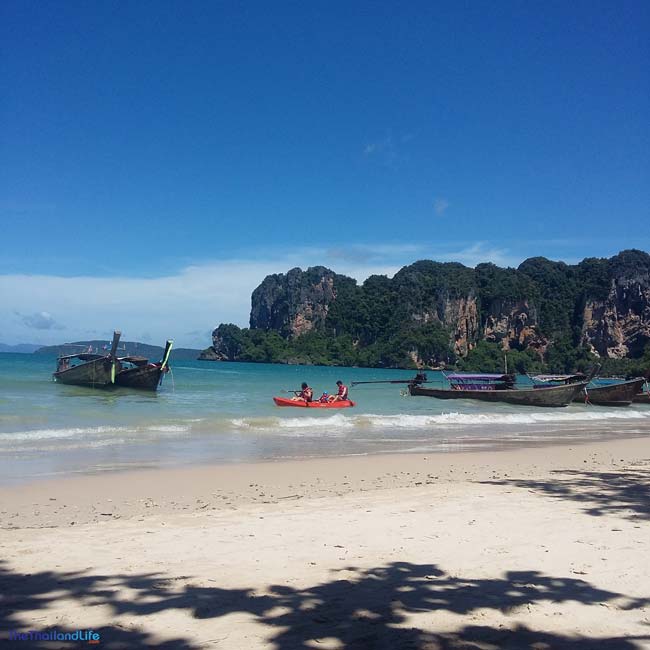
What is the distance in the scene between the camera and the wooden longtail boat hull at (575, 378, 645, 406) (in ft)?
114

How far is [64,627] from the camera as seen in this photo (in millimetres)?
3686

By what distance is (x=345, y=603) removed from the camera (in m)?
4.12

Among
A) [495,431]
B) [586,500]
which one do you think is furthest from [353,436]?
[586,500]

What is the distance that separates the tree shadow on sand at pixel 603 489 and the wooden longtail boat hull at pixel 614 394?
2640 centimetres

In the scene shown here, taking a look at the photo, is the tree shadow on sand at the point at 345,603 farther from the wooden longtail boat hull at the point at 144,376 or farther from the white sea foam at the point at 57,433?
the wooden longtail boat hull at the point at 144,376

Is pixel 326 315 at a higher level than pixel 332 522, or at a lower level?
higher

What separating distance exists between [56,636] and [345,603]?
1.80 m

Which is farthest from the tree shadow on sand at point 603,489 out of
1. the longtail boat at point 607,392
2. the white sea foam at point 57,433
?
the longtail boat at point 607,392

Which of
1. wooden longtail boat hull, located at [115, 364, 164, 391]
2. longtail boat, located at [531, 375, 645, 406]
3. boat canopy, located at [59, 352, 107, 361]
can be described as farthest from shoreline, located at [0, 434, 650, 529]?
boat canopy, located at [59, 352, 107, 361]

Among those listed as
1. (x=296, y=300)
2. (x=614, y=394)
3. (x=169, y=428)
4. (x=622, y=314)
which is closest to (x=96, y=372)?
(x=169, y=428)

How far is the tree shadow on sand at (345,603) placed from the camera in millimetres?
3518

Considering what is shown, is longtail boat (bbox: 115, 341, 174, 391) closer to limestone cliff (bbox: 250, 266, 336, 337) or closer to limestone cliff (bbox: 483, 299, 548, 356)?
limestone cliff (bbox: 483, 299, 548, 356)

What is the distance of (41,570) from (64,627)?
1.31 m

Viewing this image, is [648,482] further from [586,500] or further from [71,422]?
[71,422]
